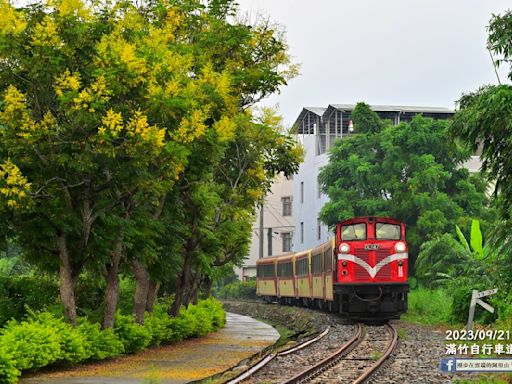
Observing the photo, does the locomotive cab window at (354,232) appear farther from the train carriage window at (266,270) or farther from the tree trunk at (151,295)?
the train carriage window at (266,270)

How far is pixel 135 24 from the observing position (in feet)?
62.6

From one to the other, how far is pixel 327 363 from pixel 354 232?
1265 cm

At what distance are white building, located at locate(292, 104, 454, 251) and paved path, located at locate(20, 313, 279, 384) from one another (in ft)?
102

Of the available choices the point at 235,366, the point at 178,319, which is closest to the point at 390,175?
the point at 178,319

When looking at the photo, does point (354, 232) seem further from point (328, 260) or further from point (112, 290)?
point (112, 290)

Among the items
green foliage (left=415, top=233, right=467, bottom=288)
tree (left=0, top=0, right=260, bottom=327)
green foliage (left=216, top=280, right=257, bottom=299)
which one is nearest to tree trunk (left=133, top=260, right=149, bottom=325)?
tree (left=0, top=0, right=260, bottom=327)

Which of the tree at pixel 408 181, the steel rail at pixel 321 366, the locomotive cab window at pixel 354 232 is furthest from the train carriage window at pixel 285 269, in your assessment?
the steel rail at pixel 321 366

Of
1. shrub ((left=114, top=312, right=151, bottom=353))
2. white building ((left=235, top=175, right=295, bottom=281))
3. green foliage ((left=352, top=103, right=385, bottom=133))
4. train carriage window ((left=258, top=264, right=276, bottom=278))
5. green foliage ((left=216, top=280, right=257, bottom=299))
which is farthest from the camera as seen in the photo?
white building ((left=235, top=175, right=295, bottom=281))

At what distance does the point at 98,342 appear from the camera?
1912cm

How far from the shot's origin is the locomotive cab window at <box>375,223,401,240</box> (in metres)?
30.9

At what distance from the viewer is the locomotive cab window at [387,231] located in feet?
102

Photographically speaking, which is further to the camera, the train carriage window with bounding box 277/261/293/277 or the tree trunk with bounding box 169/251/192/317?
the train carriage window with bounding box 277/261/293/277

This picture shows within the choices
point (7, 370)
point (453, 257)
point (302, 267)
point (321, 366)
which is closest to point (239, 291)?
point (302, 267)

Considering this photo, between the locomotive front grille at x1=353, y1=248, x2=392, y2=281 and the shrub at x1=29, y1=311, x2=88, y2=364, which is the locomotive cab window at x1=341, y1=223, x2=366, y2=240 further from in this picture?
the shrub at x1=29, y1=311, x2=88, y2=364
